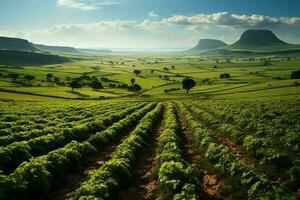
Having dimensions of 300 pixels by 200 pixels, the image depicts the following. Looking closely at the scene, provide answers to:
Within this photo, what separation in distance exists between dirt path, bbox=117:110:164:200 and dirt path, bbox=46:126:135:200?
112 inches

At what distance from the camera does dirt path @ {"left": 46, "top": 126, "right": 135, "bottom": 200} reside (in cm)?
1653

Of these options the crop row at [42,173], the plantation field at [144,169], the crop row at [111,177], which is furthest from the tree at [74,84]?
the crop row at [111,177]

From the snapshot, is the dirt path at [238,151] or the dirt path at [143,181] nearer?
the dirt path at [143,181]

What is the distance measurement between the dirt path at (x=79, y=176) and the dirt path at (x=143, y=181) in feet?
9.31

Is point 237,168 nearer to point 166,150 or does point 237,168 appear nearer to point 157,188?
point 157,188

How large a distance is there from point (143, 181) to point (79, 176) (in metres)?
4.24

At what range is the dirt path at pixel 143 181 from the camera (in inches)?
666

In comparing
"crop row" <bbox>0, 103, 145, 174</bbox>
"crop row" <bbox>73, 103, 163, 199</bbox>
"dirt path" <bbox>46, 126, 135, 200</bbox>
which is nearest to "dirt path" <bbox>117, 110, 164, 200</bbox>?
"crop row" <bbox>73, 103, 163, 199</bbox>

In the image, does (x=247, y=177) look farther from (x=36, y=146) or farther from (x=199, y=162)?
(x=36, y=146)

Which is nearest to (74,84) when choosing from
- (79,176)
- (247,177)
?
(79,176)

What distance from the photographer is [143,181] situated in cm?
1936

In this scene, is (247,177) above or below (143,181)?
above

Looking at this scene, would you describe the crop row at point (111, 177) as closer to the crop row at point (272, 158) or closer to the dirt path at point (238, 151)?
the dirt path at point (238, 151)

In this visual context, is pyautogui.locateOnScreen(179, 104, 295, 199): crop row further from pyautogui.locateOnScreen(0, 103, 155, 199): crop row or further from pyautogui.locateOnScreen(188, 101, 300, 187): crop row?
pyautogui.locateOnScreen(0, 103, 155, 199): crop row
